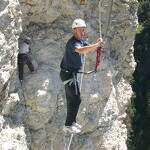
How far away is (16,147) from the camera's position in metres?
11.7

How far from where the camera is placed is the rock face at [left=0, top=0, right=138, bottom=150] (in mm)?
11578

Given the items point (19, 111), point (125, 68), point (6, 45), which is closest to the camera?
point (6, 45)

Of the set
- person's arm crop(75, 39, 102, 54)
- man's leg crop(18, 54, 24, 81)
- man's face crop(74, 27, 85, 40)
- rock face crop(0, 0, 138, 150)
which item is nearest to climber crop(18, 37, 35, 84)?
man's leg crop(18, 54, 24, 81)

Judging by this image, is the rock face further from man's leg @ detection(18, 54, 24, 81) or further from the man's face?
the man's face

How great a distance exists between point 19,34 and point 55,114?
2.32 m

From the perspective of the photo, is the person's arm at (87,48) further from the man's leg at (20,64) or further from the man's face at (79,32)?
the man's leg at (20,64)

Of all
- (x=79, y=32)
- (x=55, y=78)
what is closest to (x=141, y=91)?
(x=55, y=78)

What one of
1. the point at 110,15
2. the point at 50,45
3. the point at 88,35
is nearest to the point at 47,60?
the point at 50,45

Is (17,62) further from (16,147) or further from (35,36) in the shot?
(16,147)

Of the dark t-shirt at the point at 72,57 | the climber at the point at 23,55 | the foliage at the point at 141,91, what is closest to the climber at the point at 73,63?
the dark t-shirt at the point at 72,57

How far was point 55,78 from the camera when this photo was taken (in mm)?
12797

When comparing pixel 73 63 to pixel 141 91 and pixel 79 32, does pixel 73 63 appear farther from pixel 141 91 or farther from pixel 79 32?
pixel 141 91

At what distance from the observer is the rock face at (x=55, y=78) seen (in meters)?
11.6

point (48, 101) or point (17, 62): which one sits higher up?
point (17, 62)
